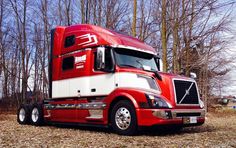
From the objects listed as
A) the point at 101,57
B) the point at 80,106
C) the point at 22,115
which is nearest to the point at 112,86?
the point at 101,57

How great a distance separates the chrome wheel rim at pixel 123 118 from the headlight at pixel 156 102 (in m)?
0.74

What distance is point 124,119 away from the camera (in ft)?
28.8

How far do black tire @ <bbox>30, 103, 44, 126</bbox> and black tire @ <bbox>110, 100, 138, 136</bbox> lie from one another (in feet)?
13.5

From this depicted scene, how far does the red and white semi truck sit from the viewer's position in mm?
8539

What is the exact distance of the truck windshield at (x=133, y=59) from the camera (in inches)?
374

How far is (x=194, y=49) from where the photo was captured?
77.0 feet

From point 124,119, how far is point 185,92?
6.37 ft

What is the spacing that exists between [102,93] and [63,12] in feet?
59.5

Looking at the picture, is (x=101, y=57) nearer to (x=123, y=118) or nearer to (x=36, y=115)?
(x=123, y=118)

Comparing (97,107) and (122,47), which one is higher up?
(122,47)

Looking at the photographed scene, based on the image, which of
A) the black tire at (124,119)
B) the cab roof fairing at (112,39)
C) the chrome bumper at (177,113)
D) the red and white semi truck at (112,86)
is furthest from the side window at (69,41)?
the chrome bumper at (177,113)

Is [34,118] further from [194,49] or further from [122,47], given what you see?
[194,49]

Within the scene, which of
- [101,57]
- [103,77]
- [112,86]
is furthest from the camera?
[103,77]

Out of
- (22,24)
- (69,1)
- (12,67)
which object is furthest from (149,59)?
(12,67)
